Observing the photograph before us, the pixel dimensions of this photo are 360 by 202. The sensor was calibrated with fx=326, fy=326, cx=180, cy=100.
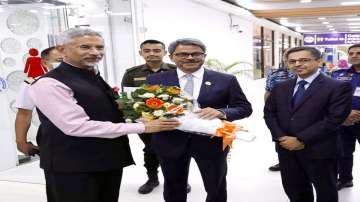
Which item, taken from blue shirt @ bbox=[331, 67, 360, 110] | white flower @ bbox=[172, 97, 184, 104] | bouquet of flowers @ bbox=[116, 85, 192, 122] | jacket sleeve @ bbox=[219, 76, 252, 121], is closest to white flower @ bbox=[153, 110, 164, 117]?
bouquet of flowers @ bbox=[116, 85, 192, 122]

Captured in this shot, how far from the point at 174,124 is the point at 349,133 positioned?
6.42ft

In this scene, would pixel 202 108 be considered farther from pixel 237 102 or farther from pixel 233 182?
pixel 233 182

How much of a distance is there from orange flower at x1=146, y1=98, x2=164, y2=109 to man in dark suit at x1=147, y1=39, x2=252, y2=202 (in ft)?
1.16

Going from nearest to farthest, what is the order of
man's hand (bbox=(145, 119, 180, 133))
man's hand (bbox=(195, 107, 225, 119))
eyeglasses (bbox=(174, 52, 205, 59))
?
1. man's hand (bbox=(145, 119, 180, 133))
2. man's hand (bbox=(195, 107, 225, 119))
3. eyeglasses (bbox=(174, 52, 205, 59))

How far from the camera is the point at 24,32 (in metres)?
4.52

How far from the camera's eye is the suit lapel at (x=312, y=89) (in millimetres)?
2109

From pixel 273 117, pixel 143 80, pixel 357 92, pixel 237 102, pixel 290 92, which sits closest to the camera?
pixel 237 102

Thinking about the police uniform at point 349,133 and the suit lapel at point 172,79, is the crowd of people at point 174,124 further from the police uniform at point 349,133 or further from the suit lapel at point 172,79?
the police uniform at point 349,133

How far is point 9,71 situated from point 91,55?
3256 millimetres

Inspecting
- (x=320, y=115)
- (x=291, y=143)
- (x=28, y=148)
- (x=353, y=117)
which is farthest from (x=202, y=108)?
(x=353, y=117)

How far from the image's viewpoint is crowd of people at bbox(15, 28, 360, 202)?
1.59m

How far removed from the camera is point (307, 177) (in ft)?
7.54

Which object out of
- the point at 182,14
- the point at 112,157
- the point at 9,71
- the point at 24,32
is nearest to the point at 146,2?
the point at 182,14

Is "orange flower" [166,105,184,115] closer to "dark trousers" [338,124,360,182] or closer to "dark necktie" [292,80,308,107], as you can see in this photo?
"dark necktie" [292,80,308,107]
